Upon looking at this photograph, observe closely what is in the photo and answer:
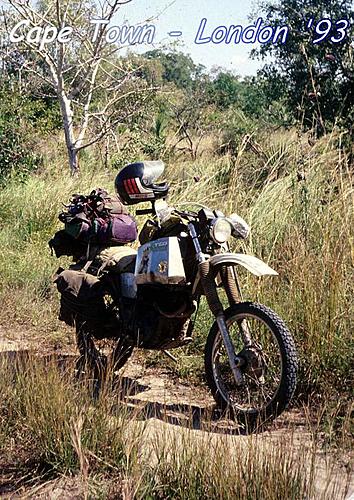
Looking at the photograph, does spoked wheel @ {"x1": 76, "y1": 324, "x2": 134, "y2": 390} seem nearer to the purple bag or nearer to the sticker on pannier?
the sticker on pannier

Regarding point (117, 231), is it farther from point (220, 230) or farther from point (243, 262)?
point (243, 262)

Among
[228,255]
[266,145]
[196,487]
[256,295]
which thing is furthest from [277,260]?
[266,145]

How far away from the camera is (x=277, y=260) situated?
5.40 m

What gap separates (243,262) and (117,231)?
1187 mm

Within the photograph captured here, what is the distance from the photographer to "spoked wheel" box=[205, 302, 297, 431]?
3814 mm

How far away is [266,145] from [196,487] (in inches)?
273

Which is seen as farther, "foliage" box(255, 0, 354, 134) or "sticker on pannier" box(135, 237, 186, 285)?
"foliage" box(255, 0, 354, 134)

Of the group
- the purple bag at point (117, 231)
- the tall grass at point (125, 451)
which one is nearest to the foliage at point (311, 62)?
the purple bag at point (117, 231)

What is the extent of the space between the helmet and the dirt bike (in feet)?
0.28

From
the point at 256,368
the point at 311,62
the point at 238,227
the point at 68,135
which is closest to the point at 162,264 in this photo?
the point at 238,227

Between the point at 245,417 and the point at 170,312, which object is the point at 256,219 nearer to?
the point at 170,312

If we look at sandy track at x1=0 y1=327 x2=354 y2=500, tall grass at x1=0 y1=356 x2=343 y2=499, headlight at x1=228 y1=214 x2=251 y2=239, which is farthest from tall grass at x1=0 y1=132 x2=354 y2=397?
tall grass at x1=0 y1=356 x2=343 y2=499

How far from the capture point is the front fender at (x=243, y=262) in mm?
3963

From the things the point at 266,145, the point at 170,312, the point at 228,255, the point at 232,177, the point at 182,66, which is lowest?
the point at 170,312
